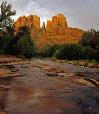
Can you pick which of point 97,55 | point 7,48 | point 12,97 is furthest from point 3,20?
point 12,97

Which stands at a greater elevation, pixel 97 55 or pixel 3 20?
pixel 3 20

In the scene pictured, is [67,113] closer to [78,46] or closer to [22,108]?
[22,108]

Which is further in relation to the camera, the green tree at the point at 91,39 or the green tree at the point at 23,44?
the green tree at the point at 91,39

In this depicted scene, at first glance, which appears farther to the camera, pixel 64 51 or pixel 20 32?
pixel 64 51

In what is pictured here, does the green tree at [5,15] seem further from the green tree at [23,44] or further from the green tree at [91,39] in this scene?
the green tree at [91,39]

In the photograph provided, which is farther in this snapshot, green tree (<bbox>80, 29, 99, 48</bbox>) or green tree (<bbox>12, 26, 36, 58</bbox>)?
green tree (<bbox>80, 29, 99, 48</bbox>)

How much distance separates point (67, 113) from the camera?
10.4 metres

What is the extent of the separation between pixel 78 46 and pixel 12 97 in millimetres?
75786

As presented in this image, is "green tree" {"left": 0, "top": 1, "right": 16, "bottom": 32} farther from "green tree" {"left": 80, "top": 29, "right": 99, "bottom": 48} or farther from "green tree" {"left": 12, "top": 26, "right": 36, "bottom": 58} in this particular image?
"green tree" {"left": 80, "top": 29, "right": 99, "bottom": 48}

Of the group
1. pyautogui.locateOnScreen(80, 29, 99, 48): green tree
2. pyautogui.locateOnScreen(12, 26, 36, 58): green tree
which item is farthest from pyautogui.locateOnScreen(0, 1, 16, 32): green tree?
pyautogui.locateOnScreen(80, 29, 99, 48): green tree

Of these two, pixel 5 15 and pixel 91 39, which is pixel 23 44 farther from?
pixel 91 39

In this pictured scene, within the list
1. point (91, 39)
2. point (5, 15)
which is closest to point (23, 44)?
point (5, 15)

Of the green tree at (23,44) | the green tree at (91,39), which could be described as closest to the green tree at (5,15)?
the green tree at (23,44)

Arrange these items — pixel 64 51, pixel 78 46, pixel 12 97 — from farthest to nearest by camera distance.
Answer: pixel 64 51 → pixel 78 46 → pixel 12 97
